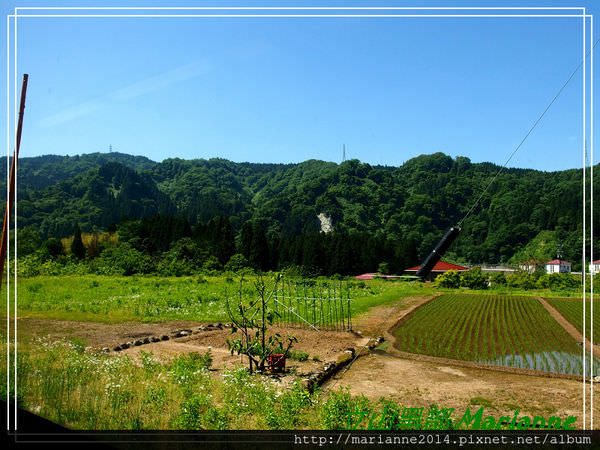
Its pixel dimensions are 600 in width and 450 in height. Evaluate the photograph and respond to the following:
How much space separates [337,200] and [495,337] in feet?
262

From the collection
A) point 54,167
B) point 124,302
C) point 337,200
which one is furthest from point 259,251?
point 54,167

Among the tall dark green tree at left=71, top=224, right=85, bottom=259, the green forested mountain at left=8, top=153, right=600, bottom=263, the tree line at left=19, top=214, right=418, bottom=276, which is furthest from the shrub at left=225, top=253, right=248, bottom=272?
the tall dark green tree at left=71, top=224, right=85, bottom=259

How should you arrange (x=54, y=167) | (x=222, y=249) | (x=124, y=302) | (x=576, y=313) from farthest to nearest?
(x=54, y=167) < (x=222, y=249) < (x=576, y=313) < (x=124, y=302)

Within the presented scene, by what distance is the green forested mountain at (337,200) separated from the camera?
109 ft

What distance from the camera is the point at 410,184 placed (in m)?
92.9

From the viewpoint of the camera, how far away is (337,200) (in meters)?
94.1

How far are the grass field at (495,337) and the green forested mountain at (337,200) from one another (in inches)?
298

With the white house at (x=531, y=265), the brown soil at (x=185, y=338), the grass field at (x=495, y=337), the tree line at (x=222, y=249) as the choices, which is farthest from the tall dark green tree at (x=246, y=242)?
the brown soil at (x=185, y=338)

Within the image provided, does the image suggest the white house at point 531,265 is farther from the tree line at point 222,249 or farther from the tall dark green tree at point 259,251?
the tall dark green tree at point 259,251

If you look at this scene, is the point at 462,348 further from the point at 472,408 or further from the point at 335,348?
the point at 472,408

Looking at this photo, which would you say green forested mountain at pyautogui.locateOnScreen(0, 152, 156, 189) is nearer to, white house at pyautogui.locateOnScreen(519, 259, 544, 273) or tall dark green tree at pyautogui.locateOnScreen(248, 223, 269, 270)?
tall dark green tree at pyautogui.locateOnScreen(248, 223, 269, 270)

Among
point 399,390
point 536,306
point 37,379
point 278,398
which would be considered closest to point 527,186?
point 536,306

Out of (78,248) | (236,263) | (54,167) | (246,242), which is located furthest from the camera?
(54,167)

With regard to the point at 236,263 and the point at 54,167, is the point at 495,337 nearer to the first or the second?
the point at 236,263
